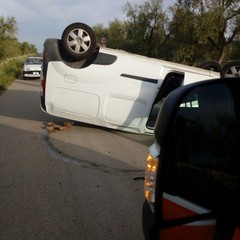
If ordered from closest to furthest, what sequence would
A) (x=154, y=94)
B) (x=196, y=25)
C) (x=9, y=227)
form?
(x=9, y=227)
(x=154, y=94)
(x=196, y=25)

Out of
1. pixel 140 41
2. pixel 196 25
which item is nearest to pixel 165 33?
pixel 140 41

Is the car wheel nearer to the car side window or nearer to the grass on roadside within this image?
the car side window

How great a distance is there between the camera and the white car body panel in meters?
8.09

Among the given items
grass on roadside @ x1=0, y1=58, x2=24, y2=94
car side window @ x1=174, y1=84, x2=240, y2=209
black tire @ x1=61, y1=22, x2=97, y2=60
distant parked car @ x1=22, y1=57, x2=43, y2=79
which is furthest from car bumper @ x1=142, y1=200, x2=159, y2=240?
distant parked car @ x1=22, y1=57, x2=43, y2=79

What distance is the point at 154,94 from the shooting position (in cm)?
808

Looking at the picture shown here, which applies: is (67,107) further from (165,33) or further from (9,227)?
(165,33)

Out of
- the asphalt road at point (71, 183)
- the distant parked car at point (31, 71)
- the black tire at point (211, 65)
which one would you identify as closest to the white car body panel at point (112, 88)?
the asphalt road at point (71, 183)

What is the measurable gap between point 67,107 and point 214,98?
643 cm

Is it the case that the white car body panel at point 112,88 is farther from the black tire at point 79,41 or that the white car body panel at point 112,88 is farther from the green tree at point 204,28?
the green tree at point 204,28

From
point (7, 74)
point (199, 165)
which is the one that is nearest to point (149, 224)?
point (199, 165)

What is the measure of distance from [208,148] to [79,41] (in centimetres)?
655

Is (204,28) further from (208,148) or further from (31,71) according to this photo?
(208,148)

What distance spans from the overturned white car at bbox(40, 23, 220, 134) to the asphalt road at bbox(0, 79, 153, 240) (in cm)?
51

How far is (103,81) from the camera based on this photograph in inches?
321
